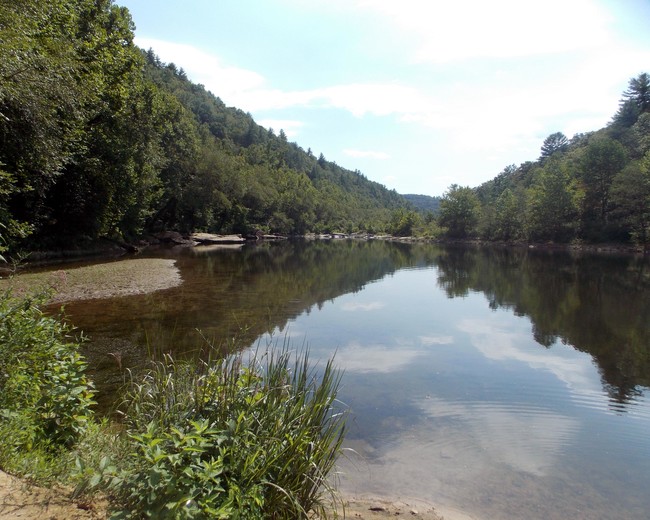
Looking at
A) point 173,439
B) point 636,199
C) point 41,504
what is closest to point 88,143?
point 41,504

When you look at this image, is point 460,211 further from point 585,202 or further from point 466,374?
point 466,374

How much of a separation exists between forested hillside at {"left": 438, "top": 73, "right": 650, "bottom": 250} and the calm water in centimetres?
4509

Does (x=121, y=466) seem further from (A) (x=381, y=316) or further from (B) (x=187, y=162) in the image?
(B) (x=187, y=162)

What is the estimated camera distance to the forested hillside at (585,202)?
58.9 meters

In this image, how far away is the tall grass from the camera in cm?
291

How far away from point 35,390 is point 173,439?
88.9 inches

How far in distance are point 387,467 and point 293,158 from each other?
178 metres

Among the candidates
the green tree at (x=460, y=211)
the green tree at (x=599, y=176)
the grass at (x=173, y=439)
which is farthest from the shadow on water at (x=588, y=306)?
the green tree at (x=460, y=211)

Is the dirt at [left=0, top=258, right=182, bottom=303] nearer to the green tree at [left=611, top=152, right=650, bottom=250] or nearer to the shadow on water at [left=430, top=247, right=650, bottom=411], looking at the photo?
the shadow on water at [left=430, top=247, right=650, bottom=411]

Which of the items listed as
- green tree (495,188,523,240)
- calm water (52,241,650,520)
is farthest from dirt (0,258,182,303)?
green tree (495,188,523,240)

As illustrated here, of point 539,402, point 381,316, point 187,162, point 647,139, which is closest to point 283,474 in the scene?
point 539,402

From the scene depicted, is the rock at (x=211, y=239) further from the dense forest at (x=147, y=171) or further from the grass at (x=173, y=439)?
the grass at (x=173, y=439)

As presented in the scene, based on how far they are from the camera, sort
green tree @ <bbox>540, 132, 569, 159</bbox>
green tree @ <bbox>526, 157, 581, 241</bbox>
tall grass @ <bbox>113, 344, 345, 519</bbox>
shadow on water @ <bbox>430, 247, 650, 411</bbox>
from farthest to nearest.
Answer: green tree @ <bbox>540, 132, 569, 159</bbox>, green tree @ <bbox>526, 157, 581, 241</bbox>, shadow on water @ <bbox>430, 247, 650, 411</bbox>, tall grass @ <bbox>113, 344, 345, 519</bbox>

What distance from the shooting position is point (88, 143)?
2492 cm
